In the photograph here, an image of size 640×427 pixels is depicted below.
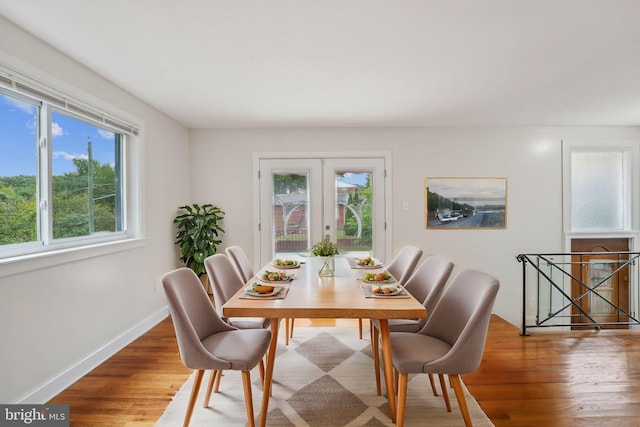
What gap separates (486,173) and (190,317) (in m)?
4.11

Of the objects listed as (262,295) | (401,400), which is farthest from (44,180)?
(401,400)

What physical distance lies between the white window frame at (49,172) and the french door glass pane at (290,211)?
1.70m

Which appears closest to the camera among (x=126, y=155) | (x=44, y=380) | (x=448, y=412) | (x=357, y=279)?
(x=448, y=412)

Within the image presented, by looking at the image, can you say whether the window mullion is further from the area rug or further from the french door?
the french door

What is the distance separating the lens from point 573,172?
4.50 meters

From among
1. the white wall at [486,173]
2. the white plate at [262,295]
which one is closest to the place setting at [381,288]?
the white plate at [262,295]

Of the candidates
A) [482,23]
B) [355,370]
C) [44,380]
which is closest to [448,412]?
[355,370]

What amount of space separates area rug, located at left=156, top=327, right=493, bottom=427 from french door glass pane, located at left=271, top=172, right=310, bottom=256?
1.96m

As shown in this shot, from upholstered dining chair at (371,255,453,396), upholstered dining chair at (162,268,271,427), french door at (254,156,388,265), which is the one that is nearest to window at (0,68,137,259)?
upholstered dining chair at (162,268,271,427)

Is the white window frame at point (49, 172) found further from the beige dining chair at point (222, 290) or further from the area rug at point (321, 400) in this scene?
the area rug at point (321, 400)

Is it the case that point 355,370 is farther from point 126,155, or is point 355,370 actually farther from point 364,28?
point 126,155

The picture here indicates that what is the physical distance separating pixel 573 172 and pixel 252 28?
15.4 feet

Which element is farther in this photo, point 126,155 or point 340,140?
point 340,140

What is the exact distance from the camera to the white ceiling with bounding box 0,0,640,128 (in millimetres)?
1823
